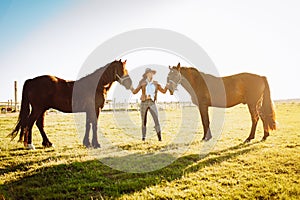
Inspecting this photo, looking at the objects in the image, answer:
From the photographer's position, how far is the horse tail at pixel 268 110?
323 inches

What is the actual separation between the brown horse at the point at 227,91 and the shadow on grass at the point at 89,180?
120 inches

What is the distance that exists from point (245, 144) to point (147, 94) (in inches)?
147

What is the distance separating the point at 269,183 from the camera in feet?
13.7

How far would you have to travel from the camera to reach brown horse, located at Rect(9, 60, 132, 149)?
716 centimetres

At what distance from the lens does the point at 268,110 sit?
8.27m

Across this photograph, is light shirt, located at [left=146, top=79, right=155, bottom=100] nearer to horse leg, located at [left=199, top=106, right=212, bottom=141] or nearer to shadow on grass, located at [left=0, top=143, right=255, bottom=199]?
horse leg, located at [left=199, top=106, right=212, bottom=141]

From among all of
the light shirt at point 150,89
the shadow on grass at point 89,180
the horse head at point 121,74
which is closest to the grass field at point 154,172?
the shadow on grass at point 89,180

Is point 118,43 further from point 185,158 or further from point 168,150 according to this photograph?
point 185,158

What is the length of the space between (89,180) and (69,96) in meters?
3.77

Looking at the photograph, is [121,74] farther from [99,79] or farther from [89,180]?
[89,180]

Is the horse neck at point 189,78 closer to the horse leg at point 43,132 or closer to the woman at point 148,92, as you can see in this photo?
the woman at point 148,92

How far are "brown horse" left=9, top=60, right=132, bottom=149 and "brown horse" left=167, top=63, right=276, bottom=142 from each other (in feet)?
6.88

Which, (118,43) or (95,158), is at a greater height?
(118,43)

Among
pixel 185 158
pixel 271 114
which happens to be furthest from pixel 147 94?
pixel 271 114
